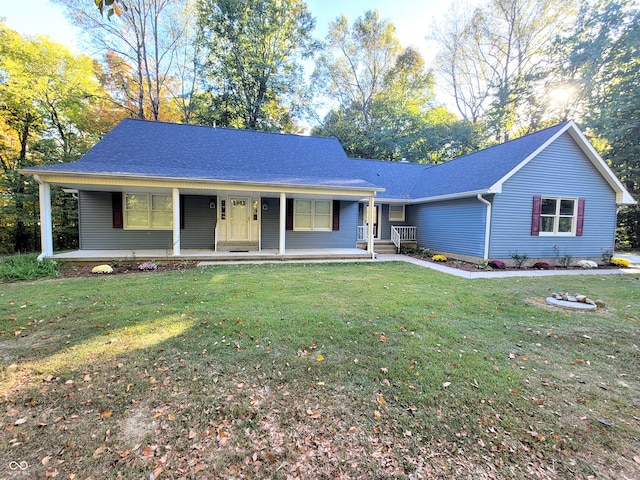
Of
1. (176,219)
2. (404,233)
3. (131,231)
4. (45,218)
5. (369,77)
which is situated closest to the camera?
(45,218)

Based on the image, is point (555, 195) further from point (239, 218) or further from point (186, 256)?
point (186, 256)

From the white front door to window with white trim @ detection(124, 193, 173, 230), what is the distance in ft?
7.25

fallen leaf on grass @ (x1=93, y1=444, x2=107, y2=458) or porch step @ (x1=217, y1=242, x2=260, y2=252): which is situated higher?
porch step @ (x1=217, y1=242, x2=260, y2=252)

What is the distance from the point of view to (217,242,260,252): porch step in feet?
35.7

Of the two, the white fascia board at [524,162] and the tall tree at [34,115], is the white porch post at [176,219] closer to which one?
the white fascia board at [524,162]

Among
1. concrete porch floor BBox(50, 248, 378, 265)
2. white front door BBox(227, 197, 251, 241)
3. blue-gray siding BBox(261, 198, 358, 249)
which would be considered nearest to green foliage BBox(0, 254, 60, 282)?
concrete porch floor BBox(50, 248, 378, 265)

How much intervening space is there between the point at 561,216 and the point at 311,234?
31.6 ft

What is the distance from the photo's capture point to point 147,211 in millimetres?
10539

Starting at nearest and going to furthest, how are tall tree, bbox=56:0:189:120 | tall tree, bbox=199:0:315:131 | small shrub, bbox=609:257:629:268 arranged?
small shrub, bbox=609:257:629:268 < tall tree, bbox=56:0:189:120 < tall tree, bbox=199:0:315:131

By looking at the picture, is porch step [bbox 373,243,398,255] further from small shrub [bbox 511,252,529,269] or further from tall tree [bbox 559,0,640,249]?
tall tree [bbox 559,0,640,249]

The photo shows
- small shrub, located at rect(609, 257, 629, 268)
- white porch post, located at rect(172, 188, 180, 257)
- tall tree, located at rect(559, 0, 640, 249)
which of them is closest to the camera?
white porch post, located at rect(172, 188, 180, 257)

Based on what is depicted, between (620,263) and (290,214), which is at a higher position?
(290,214)

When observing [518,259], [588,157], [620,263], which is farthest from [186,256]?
[620,263]

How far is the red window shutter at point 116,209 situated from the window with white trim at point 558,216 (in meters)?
15.4
